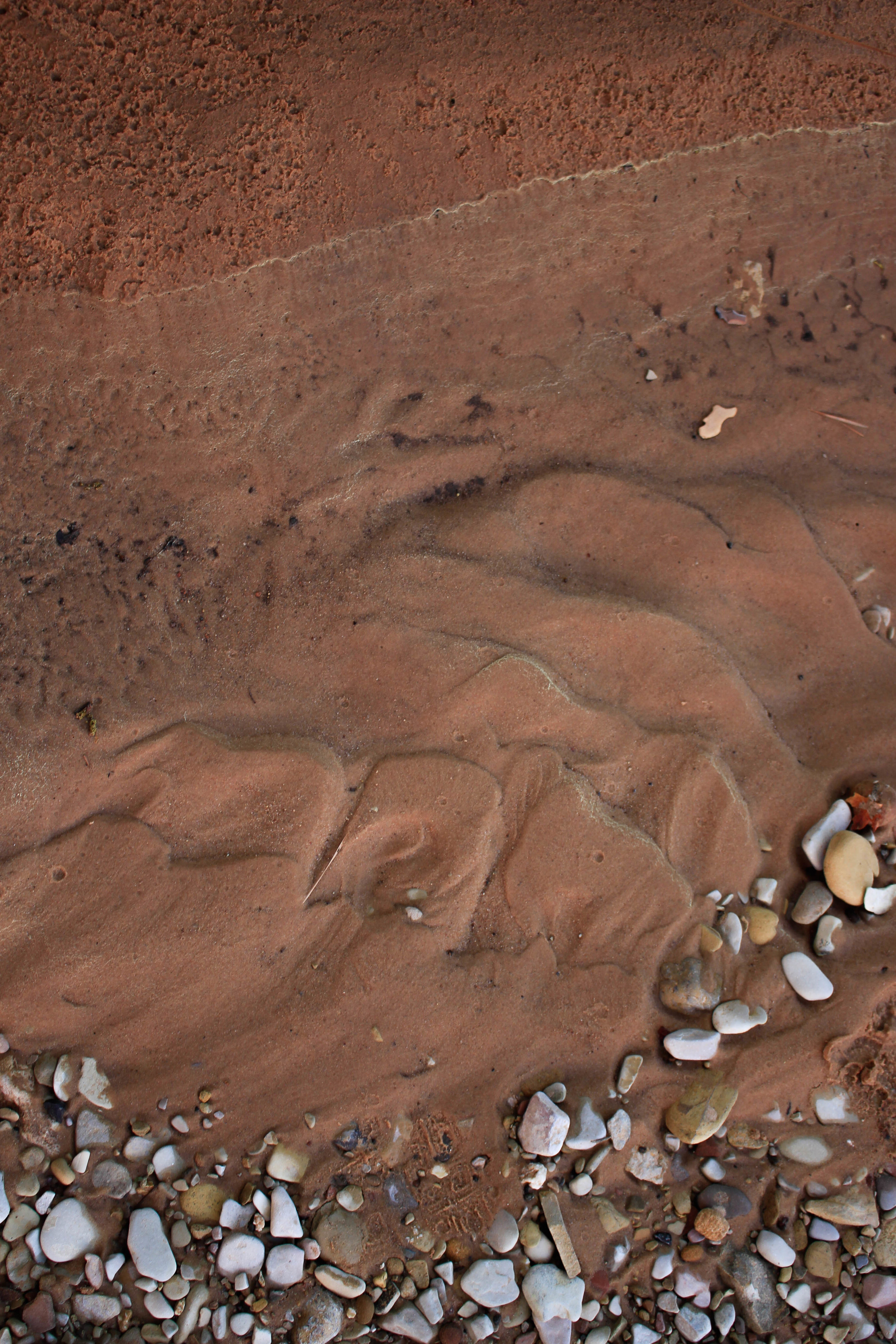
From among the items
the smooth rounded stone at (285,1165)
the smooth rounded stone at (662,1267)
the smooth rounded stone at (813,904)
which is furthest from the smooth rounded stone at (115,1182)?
the smooth rounded stone at (813,904)

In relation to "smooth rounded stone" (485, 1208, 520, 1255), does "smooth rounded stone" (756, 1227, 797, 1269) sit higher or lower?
lower

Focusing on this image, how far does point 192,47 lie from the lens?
2.38 meters

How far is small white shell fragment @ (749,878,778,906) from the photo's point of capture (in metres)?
2.67

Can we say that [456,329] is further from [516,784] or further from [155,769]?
[155,769]

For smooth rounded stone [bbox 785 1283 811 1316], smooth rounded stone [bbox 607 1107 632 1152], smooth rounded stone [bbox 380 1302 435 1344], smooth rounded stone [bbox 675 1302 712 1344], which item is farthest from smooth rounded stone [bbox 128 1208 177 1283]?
smooth rounded stone [bbox 785 1283 811 1316]

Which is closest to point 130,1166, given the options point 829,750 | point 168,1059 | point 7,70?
point 168,1059

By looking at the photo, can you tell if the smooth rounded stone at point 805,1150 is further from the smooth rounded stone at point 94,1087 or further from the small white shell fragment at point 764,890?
the smooth rounded stone at point 94,1087

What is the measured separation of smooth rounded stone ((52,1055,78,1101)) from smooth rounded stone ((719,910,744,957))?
6.95 feet

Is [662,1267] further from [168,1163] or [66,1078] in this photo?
[66,1078]

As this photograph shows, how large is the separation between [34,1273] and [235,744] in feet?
5.71

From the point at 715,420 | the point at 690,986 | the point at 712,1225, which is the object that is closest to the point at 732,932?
the point at 690,986

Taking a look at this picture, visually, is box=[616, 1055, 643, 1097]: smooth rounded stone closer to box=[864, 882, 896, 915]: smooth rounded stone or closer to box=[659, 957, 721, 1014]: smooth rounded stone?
box=[659, 957, 721, 1014]: smooth rounded stone

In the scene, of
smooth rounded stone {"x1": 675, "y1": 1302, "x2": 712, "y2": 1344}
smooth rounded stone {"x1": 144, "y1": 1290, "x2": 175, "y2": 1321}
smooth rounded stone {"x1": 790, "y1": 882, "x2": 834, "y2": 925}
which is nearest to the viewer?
smooth rounded stone {"x1": 144, "y1": 1290, "x2": 175, "y2": 1321}

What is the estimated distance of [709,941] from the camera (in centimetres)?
262
